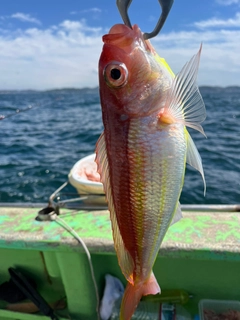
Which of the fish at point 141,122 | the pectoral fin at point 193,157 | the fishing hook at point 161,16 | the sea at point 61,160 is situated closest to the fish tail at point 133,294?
the fish at point 141,122

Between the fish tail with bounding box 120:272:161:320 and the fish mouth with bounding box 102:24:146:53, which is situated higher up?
the fish mouth with bounding box 102:24:146:53

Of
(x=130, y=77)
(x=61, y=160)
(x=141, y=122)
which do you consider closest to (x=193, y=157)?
(x=141, y=122)

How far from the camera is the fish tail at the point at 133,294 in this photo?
1164 mm


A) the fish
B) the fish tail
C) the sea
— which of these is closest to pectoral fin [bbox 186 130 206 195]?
the fish

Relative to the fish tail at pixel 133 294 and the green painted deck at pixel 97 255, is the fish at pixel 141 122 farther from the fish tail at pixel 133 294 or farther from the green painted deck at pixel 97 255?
the green painted deck at pixel 97 255

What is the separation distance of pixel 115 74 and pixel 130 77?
→ 2.3 inches

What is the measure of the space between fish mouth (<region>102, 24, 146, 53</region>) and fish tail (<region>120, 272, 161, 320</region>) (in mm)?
867

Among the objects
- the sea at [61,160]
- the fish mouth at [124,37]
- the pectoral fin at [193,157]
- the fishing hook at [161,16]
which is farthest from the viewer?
the sea at [61,160]

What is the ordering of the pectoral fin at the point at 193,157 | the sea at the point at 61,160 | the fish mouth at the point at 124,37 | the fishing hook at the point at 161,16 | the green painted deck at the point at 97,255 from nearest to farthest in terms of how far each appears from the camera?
the fishing hook at the point at 161,16 → the fish mouth at the point at 124,37 → the pectoral fin at the point at 193,157 → the green painted deck at the point at 97,255 → the sea at the point at 61,160

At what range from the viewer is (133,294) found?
3.85ft

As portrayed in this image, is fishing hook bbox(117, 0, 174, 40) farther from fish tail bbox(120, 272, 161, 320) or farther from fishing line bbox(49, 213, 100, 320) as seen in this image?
fishing line bbox(49, 213, 100, 320)

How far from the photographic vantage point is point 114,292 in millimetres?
2359

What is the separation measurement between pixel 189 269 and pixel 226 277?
282 mm

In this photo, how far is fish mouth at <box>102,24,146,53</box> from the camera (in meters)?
0.99
